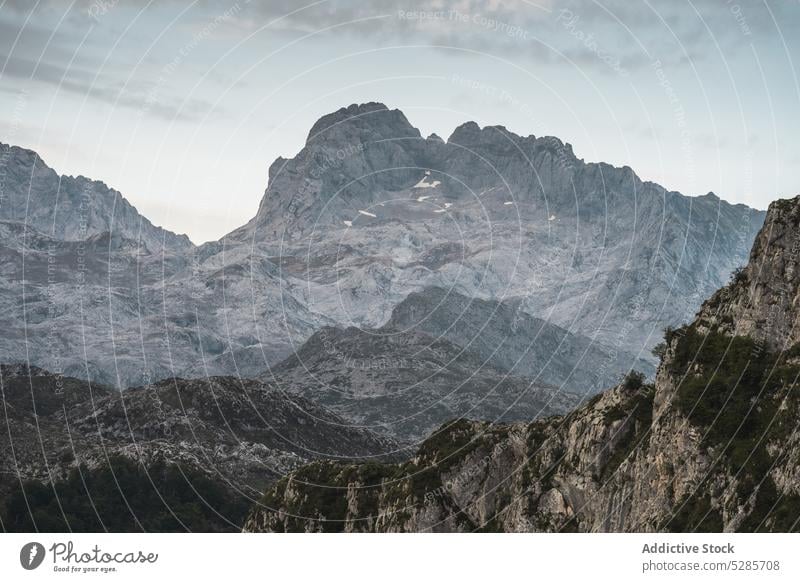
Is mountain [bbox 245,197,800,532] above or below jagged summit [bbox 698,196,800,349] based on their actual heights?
below
